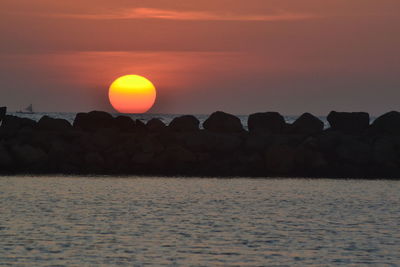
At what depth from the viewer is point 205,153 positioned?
57094mm

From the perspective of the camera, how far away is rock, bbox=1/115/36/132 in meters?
62.1

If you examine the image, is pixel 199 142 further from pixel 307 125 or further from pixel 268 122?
pixel 307 125

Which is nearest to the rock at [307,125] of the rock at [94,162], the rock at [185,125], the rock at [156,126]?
the rock at [185,125]

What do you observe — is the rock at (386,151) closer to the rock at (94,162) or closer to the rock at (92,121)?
the rock at (94,162)

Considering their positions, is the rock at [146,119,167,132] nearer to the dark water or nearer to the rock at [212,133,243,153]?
the rock at [212,133,243,153]

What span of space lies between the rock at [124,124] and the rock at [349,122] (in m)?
14.3

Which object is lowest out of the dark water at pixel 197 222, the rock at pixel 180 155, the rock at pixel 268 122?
the dark water at pixel 197 222

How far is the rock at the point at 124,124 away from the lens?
2493 inches

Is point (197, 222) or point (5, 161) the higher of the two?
point (5, 161)

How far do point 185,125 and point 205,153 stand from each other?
6.45m

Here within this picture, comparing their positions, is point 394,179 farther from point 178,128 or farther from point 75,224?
point 75,224

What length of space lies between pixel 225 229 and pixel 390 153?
90.6ft

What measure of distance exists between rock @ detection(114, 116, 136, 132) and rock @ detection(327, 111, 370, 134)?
1432 cm

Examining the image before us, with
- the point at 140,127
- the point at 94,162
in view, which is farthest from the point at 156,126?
the point at 94,162
